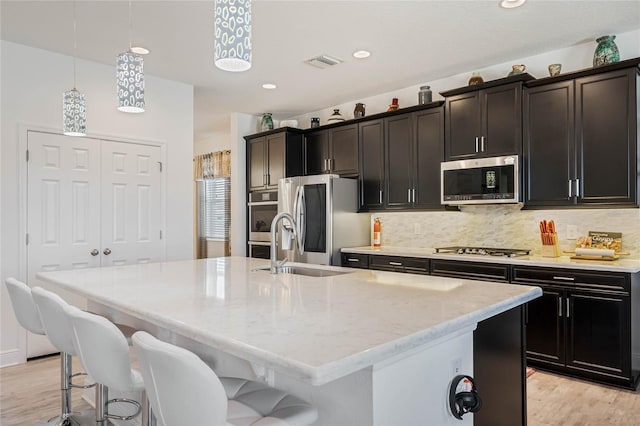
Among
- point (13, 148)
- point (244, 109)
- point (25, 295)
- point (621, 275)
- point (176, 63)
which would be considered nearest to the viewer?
point (25, 295)

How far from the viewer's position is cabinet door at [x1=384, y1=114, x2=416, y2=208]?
4543mm

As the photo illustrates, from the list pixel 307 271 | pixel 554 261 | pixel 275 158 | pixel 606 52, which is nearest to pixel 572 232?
pixel 554 261

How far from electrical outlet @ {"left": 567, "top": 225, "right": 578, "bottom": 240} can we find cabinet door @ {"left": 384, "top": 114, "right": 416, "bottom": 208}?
1486 mm

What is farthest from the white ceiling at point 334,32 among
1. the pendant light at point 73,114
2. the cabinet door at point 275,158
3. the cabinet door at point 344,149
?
the cabinet door at point 275,158

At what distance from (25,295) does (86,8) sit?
2054 millimetres

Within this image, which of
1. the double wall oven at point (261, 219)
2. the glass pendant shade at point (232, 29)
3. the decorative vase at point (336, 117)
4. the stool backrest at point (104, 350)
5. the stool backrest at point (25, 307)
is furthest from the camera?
the double wall oven at point (261, 219)

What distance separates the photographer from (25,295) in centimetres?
220

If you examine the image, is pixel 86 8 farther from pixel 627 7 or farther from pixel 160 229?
pixel 627 7

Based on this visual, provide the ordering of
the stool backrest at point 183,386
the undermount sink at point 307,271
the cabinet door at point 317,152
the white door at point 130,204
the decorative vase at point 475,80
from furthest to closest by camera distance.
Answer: the cabinet door at point 317,152 < the white door at point 130,204 < the decorative vase at point 475,80 < the undermount sink at point 307,271 < the stool backrest at point 183,386

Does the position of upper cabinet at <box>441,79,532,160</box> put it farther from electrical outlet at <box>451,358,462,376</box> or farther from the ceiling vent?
electrical outlet at <box>451,358,462,376</box>

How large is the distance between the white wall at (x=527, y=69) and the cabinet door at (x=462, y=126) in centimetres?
42

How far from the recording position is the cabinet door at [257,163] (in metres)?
5.80

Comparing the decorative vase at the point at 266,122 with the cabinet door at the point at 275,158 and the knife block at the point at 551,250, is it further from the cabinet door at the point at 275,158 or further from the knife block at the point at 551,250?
the knife block at the point at 551,250

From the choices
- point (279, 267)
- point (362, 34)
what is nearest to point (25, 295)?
point (279, 267)
